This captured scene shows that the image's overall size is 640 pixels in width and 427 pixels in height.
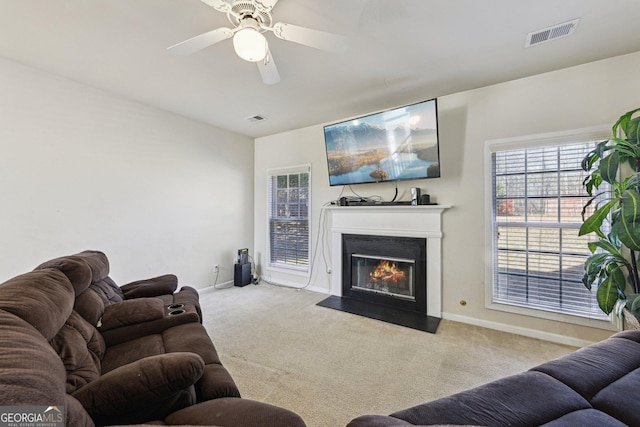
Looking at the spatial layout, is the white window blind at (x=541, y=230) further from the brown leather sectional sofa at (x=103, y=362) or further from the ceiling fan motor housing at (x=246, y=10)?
the brown leather sectional sofa at (x=103, y=362)

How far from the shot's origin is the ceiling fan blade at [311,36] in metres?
1.59

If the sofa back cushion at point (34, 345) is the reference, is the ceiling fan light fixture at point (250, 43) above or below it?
above

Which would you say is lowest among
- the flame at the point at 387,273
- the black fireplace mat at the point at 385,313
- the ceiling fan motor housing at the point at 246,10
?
the black fireplace mat at the point at 385,313

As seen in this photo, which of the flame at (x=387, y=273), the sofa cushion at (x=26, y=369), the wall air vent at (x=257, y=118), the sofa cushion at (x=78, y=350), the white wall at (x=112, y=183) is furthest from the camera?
the wall air vent at (x=257, y=118)

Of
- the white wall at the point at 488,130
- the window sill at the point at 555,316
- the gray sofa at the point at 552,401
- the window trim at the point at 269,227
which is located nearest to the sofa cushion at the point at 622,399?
the gray sofa at the point at 552,401

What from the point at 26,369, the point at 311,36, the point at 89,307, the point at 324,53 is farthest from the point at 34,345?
the point at 324,53

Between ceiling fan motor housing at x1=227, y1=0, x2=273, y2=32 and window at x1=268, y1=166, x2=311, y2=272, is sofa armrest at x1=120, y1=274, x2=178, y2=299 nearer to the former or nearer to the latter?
window at x1=268, y1=166, x2=311, y2=272

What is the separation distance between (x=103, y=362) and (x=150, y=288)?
985 millimetres

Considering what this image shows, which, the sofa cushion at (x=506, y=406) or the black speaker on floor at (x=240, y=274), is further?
the black speaker on floor at (x=240, y=274)

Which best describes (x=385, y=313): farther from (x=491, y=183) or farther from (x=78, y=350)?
(x=78, y=350)

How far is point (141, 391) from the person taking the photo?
37.3 inches

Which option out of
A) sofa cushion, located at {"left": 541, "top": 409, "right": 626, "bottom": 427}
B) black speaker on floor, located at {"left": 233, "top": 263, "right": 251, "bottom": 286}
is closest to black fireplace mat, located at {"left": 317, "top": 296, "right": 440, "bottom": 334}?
black speaker on floor, located at {"left": 233, "top": 263, "right": 251, "bottom": 286}

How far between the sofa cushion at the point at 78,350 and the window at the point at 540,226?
137 inches

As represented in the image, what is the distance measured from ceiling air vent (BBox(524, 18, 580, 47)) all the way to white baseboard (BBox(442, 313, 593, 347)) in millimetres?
2735
